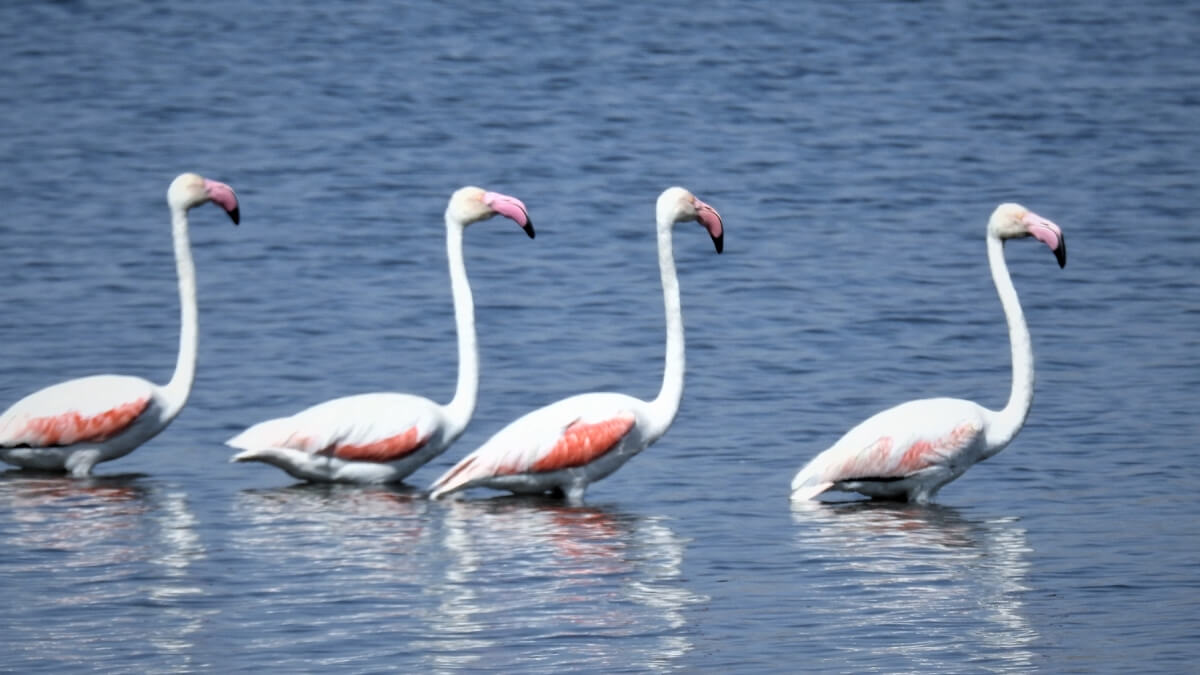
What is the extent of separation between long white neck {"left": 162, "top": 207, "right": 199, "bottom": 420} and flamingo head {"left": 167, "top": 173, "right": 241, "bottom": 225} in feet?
0.18

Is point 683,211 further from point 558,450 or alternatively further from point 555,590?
point 555,590

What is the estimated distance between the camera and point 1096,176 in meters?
21.5

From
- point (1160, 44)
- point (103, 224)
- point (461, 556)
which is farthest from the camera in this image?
point (1160, 44)

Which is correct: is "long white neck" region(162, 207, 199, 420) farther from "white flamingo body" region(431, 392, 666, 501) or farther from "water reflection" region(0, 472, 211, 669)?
"white flamingo body" region(431, 392, 666, 501)

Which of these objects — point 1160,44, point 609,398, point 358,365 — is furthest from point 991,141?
point 609,398

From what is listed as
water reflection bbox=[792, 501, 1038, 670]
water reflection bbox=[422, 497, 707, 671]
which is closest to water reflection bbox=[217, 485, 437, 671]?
water reflection bbox=[422, 497, 707, 671]

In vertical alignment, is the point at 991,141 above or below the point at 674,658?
Answer: above

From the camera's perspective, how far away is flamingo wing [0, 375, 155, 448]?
449 inches

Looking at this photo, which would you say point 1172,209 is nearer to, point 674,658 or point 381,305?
point 381,305

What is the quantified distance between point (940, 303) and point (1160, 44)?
43.8 feet

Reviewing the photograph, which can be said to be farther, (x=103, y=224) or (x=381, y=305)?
(x=103, y=224)

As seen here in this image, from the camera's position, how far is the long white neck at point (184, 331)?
11.8 m

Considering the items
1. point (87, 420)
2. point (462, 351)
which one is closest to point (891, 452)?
point (462, 351)

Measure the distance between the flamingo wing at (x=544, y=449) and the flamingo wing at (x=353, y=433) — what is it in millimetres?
331
